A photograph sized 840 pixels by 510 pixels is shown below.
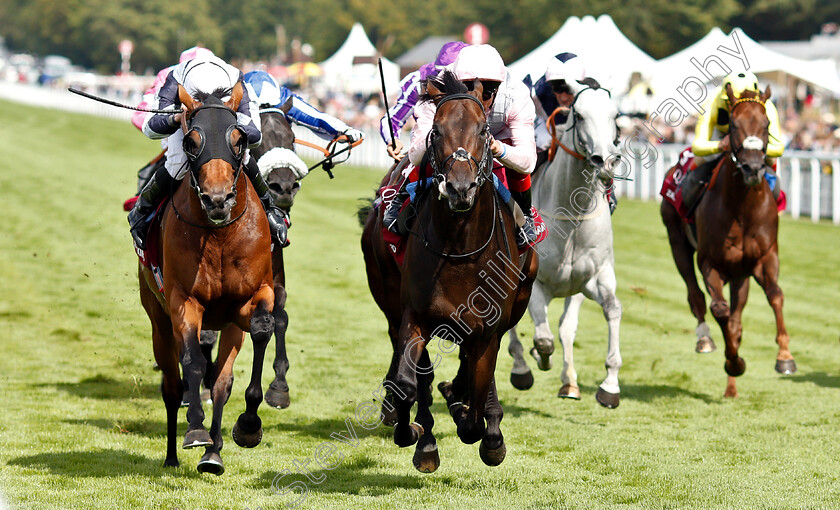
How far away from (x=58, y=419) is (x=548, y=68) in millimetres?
4236

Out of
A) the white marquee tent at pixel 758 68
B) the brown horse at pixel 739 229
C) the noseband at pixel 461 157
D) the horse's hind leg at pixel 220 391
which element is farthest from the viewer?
the white marquee tent at pixel 758 68

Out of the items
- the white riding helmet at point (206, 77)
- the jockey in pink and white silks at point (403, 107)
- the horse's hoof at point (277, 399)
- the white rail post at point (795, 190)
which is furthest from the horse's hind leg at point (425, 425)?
the white rail post at point (795, 190)

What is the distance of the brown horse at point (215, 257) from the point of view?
511cm

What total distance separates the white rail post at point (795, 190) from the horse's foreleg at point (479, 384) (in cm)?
1451

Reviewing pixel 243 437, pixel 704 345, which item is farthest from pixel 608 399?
pixel 243 437

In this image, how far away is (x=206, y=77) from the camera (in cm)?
553

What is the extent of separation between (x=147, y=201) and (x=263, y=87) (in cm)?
205

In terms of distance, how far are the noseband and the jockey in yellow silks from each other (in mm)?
3877

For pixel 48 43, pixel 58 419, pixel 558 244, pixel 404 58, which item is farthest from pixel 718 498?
pixel 48 43

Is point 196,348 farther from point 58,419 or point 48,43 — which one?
point 48,43

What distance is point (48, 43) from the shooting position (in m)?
99.1

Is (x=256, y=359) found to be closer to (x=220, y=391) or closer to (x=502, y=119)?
(x=220, y=391)

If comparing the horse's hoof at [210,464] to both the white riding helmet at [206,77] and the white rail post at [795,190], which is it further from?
the white rail post at [795,190]

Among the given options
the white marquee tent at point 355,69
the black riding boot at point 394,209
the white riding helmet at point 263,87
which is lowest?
the black riding boot at point 394,209
